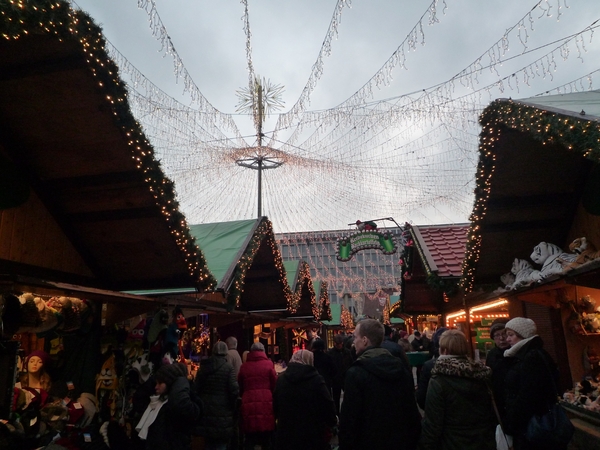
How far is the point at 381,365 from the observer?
3.18m

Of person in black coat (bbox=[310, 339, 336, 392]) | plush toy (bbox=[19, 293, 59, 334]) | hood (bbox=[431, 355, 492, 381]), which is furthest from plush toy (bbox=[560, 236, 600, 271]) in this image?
plush toy (bbox=[19, 293, 59, 334])

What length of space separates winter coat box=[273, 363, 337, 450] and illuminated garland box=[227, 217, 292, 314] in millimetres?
2465

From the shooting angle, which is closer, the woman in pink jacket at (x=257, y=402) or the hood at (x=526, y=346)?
the hood at (x=526, y=346)

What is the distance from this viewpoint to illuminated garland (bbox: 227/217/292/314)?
22.0 ft

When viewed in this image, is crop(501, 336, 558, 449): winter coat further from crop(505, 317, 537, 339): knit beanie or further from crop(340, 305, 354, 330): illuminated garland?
crop(340, 305, 354, 330): illuminated garland

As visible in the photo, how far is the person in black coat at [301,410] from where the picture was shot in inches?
164

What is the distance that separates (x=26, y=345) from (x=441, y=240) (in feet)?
24.2

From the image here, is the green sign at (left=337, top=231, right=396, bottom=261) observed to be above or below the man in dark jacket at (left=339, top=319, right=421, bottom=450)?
above

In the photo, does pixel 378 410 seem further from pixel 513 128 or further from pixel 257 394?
pixel 513 128

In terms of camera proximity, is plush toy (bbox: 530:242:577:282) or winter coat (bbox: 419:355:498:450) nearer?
winter coat (bbox: 419:355:498:450)

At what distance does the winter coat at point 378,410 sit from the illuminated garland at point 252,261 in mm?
3652

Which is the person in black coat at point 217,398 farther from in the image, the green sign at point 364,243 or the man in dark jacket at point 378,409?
the green sign at point 364,243

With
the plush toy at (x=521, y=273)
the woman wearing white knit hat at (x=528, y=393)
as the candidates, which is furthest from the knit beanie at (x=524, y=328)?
the plush toy at (x=521, y=273)

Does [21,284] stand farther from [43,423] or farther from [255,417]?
[255,417]
